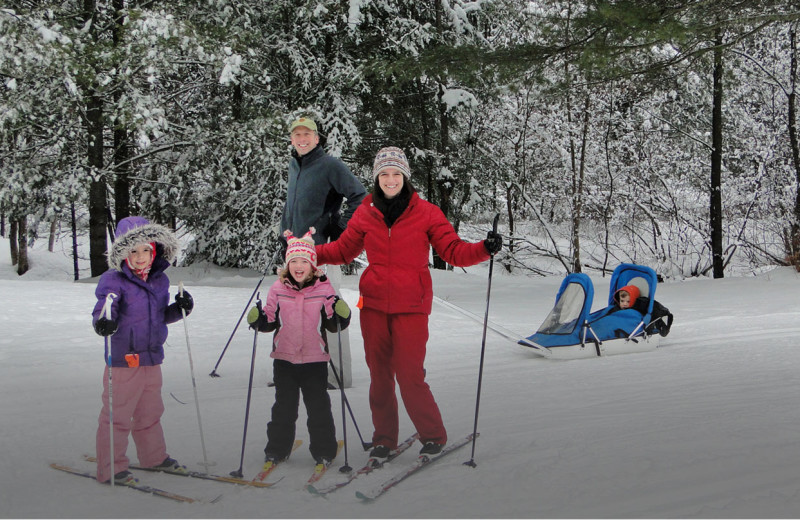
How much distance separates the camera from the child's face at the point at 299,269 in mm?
3648

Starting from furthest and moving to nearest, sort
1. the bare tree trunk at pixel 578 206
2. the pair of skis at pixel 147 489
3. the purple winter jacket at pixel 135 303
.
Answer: the bare tree trunk at pixel 578 206 < the purple winter jacket at pixel 135 303 < the pair of skis at pixel 147 489

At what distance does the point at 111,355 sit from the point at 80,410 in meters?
1.65

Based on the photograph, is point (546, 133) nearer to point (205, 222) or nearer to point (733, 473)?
point (205, 222)

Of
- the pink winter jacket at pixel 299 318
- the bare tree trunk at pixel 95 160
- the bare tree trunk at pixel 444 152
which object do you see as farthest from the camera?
the bare tree trunk at pixel 444 152

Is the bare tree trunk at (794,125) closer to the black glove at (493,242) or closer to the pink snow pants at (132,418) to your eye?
the black glove at (493,242)

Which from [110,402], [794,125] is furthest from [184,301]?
[794,125]

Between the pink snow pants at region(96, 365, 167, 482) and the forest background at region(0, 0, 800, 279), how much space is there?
4692 millimetres

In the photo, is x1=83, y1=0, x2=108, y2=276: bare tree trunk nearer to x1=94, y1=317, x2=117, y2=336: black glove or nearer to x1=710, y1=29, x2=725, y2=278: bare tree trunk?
x1=94, y1=317, x2=117, y2=336: black glove

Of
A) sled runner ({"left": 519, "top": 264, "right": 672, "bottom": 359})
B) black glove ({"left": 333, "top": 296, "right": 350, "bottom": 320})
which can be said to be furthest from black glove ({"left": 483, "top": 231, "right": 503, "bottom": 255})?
sled runner ({"left": 519, "top": 264, "right": 672, "bottom": 359})

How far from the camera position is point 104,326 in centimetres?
328

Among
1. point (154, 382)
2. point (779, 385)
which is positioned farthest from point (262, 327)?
point (779, 385)

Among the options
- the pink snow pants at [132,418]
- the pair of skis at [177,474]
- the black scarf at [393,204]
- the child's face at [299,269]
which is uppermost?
the black scarf at [393,204]

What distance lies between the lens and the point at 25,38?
364 inches

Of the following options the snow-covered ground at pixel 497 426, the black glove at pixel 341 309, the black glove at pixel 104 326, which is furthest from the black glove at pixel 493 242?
the black glove at pixel 104 326
